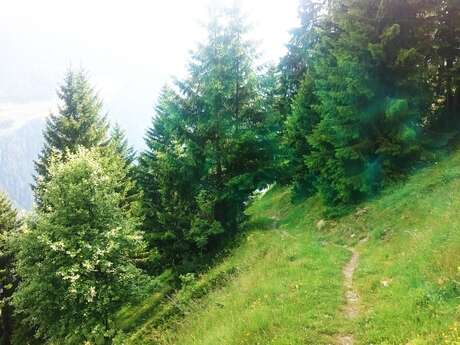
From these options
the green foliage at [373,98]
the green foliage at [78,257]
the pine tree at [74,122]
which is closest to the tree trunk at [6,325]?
the pine tree at [74,122]

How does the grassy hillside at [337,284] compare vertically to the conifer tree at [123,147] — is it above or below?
below

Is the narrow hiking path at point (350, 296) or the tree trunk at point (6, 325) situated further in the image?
the tree trunk at point (6, 325)

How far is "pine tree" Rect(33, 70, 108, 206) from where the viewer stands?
35.8m

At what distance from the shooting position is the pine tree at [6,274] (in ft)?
110

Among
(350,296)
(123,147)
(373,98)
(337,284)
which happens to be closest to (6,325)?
(123,147)

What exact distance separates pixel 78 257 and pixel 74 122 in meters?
18.0

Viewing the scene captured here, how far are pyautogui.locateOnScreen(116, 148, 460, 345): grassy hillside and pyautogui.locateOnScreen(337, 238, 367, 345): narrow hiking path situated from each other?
0.51 ft

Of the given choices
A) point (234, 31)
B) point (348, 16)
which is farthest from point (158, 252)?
point (348, 16)

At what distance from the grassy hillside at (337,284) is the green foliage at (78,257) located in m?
2.46

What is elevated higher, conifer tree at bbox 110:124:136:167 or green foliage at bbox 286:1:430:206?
conifer tree at bbox 110:124:136:167

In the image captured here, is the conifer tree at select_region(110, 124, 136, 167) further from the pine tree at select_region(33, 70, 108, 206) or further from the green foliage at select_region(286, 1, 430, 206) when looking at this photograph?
the green foliage at select_region(286, 1, 430, 206)

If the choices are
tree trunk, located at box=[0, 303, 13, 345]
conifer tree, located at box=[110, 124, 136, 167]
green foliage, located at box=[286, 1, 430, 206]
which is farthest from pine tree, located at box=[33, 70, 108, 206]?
green foliage, located at box=[286, 1, 430, 206]

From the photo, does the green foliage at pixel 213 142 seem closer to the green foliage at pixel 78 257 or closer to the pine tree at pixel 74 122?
the green foliage at pixel 78 257

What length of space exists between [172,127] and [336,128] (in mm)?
9405
